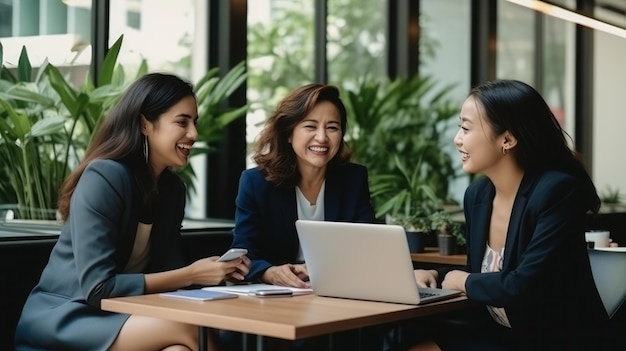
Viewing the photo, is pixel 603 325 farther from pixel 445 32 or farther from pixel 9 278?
pixel 445 32

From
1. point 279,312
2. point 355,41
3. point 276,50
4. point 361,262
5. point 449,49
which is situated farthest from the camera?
point 449,49

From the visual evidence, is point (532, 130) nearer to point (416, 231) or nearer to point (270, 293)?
point (270, 293)

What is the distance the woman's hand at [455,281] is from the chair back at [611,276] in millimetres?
561

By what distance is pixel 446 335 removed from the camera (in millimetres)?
2871

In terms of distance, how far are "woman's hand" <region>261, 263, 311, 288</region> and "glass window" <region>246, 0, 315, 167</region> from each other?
230 centimetres

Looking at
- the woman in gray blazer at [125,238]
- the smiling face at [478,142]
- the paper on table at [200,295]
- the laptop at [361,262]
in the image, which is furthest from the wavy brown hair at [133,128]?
the smiling face at [478,142]

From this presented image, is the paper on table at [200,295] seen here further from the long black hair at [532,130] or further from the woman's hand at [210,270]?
the long black hair at [532,130]

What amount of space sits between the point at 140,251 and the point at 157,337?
43cm

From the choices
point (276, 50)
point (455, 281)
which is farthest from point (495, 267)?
point (276, 50)

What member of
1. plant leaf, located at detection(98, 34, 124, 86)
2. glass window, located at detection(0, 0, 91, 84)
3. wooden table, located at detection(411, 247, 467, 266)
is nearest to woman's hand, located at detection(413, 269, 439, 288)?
wooden table, located at detection(411, 247, 467, 266)

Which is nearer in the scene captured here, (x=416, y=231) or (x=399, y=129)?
(x=416, y=231)

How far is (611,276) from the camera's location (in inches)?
118

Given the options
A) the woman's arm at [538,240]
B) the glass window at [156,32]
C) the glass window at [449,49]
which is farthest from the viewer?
the glass window at [449,49]

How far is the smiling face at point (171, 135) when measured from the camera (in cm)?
302
